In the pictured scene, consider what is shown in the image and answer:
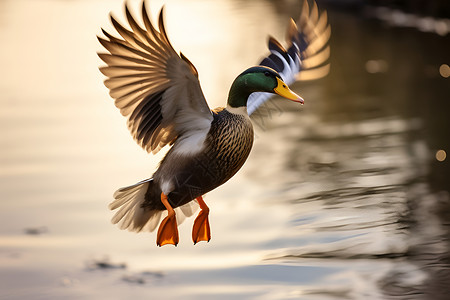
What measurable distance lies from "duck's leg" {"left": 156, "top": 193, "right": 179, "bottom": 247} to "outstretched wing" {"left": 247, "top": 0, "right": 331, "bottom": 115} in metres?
0.84

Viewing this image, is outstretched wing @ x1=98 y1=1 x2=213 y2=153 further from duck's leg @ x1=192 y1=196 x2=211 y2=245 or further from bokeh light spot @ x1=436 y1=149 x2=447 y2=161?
bokeh light spot @ x1=436 y1=149 x2=447 y2=161

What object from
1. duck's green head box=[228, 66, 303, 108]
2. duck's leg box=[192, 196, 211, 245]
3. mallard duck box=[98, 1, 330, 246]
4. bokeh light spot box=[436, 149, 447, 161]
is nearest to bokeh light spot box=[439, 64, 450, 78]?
Result: bokeh light spot box=[436, 149, 447, 161]

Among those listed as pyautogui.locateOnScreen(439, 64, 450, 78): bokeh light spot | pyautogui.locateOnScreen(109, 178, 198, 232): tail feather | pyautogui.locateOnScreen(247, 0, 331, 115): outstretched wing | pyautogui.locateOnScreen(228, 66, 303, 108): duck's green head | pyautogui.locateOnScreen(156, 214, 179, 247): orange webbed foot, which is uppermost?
pyautogui.locateOnScreen(439, 64, 450, 78): bokeh light spot

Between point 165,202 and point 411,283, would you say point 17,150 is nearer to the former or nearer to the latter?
point 411,283

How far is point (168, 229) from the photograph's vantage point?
444 cm

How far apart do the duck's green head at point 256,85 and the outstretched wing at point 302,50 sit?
0.72 metres

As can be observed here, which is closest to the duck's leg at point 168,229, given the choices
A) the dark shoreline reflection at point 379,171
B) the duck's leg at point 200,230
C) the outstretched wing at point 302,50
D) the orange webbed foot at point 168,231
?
the orange webbed foot at point 168,231

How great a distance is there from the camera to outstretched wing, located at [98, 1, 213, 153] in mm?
4148

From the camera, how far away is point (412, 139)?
1373cm

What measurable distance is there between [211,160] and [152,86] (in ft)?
1.54

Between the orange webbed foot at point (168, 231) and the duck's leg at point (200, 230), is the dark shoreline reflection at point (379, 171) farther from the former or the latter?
the orange webbed foot at point (168, 231)

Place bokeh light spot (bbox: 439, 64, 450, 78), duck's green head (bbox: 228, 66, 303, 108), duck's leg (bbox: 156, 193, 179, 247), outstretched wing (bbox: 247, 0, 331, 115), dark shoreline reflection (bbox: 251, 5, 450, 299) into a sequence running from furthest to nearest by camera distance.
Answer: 1. bokeh light spot (bbox: 439, 64, 450, 78)
2. dark shoreline reflection (bbox: 251, 5, 450, 299)
3. outstretched wing (bbox: 247, 0, 331, 115)
4. duck's leg (bbox: 156, 193, 179, 247)
5. duck's green head (bbox: 228, 66, 303, 108)

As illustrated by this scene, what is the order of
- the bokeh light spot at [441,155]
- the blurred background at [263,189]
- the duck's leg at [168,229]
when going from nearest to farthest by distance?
the duck's leg at [168,229]
the blurred background at [263,189]
the bokeh light spot at [441,155]

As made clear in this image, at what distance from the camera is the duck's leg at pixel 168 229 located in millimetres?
4352
